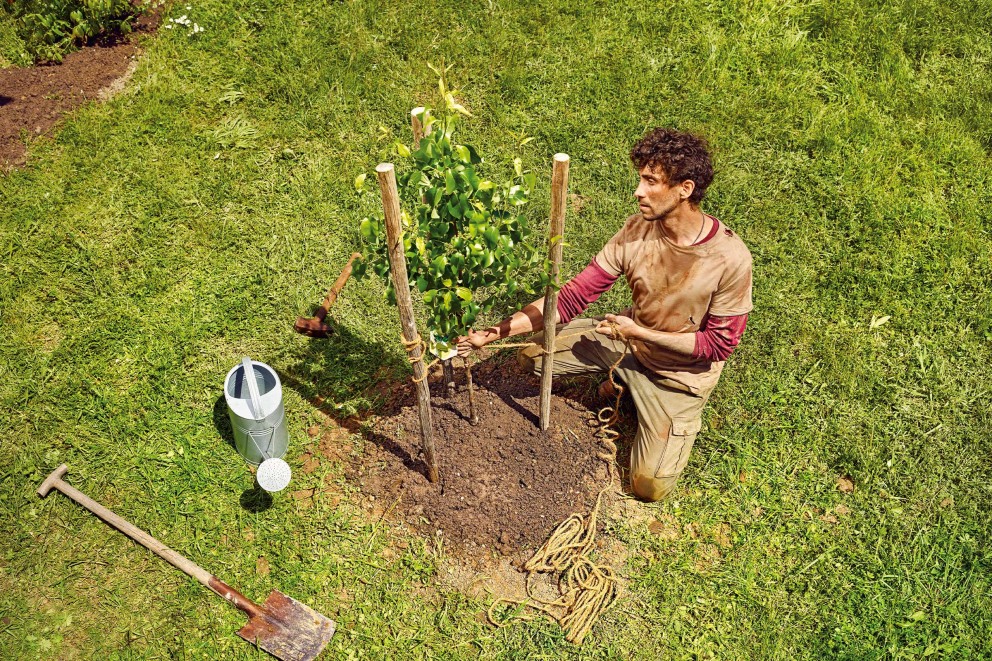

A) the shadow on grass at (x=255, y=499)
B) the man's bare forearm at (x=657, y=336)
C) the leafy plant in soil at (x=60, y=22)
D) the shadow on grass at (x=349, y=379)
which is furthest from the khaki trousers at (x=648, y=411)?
the leafy plant in soil at (x=60, y=22)

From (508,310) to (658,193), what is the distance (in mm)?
1754

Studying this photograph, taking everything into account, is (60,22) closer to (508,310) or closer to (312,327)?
(312,327)

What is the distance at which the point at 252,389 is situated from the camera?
4.37m

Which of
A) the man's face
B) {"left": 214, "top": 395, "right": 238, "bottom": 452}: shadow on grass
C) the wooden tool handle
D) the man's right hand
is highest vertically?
the man's face

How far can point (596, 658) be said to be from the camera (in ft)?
14.0

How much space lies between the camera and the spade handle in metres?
4.24

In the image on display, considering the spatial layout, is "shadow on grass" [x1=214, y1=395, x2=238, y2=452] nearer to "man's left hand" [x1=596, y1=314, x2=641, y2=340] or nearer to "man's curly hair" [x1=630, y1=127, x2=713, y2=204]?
"man's left hand" [x1=596, y1=314, x2=641, y2=340]

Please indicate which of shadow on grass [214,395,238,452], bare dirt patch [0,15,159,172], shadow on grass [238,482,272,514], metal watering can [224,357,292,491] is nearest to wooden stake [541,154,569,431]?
metal watering can [224,357,292,491]

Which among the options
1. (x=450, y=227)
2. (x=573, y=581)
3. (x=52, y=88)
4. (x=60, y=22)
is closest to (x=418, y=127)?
(x=450, y=227)

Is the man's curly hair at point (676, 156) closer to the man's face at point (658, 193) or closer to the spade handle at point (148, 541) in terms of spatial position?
the man's face at point (658, 193)

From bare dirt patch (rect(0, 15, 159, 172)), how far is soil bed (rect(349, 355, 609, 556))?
3.98 m

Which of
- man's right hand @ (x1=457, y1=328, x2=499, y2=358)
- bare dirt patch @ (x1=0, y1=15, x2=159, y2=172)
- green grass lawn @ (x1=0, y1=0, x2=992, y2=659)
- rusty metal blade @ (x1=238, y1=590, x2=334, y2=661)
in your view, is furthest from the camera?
bare dirt patch @ (x1=0, y1=15, x2=159, y2=172)

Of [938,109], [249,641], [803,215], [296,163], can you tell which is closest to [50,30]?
[296,163]

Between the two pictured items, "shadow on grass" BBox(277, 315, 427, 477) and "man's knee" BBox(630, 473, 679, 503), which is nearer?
"man's knee" BBox(630, 473, 679, 503)
